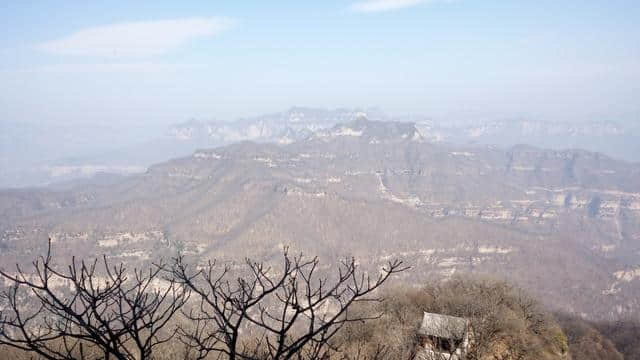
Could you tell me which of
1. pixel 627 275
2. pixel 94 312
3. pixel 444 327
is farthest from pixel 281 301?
pixel 627 275

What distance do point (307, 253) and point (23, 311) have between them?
65796mm

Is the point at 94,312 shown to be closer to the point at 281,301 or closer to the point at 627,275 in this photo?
the point at 281,301

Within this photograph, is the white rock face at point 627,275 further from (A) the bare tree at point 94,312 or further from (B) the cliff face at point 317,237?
(A) the bare tree at point 94,312

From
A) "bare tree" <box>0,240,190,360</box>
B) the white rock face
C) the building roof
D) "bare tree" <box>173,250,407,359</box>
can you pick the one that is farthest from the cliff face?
"bare tree" <box>0,240,190,360</box>

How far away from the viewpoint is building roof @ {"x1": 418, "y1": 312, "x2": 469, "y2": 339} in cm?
2315

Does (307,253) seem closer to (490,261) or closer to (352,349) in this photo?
(490,261)

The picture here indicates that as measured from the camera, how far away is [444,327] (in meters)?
23.9

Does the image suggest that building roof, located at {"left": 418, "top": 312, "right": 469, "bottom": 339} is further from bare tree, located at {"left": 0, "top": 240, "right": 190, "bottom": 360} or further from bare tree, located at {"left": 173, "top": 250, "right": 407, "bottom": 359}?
bare tree, located at {"left": 0, "top": 240, "right": 190, "bottom": 360}

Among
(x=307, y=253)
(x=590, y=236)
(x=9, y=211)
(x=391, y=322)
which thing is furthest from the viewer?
(x=590, y=236)

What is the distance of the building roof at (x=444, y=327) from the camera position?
75.9ft

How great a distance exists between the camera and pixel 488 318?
26172 millimetres

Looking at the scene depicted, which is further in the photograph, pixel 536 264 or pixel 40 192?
pixel 40 192

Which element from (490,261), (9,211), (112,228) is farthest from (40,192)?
(490,261)

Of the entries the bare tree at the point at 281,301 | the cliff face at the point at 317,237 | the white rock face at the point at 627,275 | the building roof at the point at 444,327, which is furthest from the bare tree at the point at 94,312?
the white rock face at the point at 627,275
